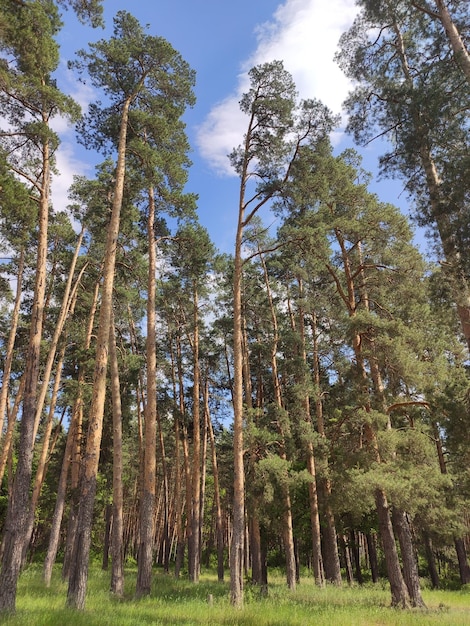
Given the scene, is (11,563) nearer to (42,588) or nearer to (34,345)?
(34,345)

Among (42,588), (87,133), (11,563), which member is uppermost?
(87,133)

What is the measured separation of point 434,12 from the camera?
1023cm

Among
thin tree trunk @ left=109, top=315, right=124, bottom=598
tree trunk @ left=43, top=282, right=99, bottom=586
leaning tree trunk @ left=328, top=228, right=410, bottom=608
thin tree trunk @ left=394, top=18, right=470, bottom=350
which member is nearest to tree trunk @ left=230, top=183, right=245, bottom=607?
leaning tree trunk @ left=328, top=228, right=410, bottom=608

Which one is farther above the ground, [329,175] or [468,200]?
[329,175]

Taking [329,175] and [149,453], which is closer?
[149,453]

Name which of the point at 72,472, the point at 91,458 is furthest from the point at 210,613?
the point at 72,472

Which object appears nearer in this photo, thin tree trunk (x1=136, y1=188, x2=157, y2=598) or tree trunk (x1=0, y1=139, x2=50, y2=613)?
tree trunk (x1=0, y1=139, x2=50, y2=613)

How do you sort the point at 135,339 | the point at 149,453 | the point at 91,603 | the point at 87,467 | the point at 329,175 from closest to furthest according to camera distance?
the point at 87,467 → the point at 91,603 → the point at 149,453 → the point at 329,175 → the point at 135,339

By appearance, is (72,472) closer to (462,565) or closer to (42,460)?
(42,460)

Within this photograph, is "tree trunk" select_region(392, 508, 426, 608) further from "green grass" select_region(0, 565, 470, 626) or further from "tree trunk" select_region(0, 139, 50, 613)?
"tree trunk" select_region(0, 139, 50, 613)

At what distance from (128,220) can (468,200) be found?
1129 cm

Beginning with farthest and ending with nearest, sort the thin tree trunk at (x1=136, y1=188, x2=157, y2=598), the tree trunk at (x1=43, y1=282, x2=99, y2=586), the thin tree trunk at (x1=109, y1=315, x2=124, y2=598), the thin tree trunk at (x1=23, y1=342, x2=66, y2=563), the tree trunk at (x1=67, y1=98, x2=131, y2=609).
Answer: the thin tree trunk at (x1=23, y1=342, x2=66, y2=563) → the tree trunk at (x1=43, y1=282, x2=99, y2=586) → the thin tree trunk at (x1=109, y1=315, x2=124, y2=598) → the thin tree trunk at (x1=136, y1=188, x2=157, y2=598) → the tree trunk at (x1=67, y1=98, x2=131, y2=609)

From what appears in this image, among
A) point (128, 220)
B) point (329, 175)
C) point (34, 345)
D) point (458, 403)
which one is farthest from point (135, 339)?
point (458, 403)

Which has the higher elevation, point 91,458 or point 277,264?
point 277,264
